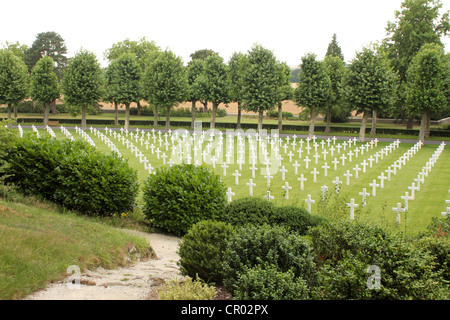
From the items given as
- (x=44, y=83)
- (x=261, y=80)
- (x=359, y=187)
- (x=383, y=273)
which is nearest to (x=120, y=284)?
(x=383, y=273)

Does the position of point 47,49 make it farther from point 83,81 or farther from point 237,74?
point 237,74

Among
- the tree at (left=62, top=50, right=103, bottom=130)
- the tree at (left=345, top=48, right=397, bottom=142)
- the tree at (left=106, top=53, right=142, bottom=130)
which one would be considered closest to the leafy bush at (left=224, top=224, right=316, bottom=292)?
the tree at (left=345, top=48, right=397, bottom=142)

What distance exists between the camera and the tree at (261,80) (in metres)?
46.5

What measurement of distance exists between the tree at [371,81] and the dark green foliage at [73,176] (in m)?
33.9

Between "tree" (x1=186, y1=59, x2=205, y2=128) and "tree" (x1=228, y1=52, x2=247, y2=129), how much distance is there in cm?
400

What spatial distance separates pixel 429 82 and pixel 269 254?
40.5 metres

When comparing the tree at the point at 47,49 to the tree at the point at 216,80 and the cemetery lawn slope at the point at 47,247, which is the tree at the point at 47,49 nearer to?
the tree at the point at 216,80

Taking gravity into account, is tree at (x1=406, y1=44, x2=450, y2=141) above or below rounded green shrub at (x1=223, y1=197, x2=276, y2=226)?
above

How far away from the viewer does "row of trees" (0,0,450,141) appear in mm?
41500

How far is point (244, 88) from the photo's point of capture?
154ft

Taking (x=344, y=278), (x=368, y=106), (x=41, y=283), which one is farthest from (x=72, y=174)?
(x=368, y=106)

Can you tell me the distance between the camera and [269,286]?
5535 millimetres

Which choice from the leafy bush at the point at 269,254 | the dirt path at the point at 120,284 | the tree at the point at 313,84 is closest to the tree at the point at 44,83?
the tree at the point at 313,84

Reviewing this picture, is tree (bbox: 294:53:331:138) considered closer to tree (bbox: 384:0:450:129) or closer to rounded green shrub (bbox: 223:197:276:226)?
tree (bbox: 384:0:450:129)
